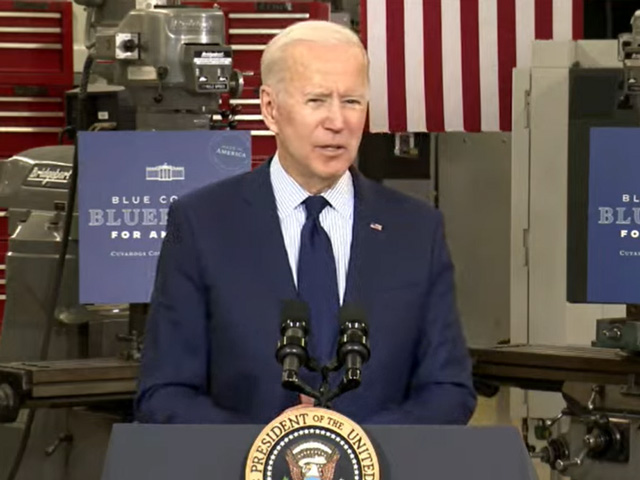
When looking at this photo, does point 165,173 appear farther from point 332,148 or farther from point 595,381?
point 332,148

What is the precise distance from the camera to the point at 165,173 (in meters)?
4.64

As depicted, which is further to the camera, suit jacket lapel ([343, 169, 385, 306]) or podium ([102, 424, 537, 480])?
suit jacket lapel ([343, 169, 385, 306])

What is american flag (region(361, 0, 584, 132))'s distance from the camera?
245 inches

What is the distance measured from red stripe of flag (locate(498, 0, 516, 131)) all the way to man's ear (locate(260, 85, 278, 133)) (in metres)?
3.45

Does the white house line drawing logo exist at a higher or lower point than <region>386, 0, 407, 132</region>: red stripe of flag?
lower

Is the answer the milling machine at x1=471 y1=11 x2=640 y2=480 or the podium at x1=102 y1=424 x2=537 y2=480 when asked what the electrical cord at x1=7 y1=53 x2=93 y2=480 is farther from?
the podium at x1=102 y1=424 x2=537 y2=480

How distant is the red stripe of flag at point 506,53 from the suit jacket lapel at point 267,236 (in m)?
3.45

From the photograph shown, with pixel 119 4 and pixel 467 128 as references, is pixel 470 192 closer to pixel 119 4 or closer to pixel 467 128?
pixel 467 128

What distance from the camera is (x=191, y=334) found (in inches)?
107

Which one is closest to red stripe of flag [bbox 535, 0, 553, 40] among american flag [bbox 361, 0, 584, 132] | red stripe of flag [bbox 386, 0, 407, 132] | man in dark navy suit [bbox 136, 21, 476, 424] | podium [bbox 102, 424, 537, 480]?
american flag [bbox 361, 0, 584, 132]

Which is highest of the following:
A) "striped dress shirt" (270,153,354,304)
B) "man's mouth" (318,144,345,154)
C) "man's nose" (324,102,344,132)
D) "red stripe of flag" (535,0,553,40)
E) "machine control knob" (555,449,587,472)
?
"red stripe of flag" (535,0,553,40)

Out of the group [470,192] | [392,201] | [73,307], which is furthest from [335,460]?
[470,192]

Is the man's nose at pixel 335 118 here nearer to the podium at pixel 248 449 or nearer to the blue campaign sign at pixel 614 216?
the podium at pixel 248 449

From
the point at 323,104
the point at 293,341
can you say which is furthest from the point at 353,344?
the point at 323,104
